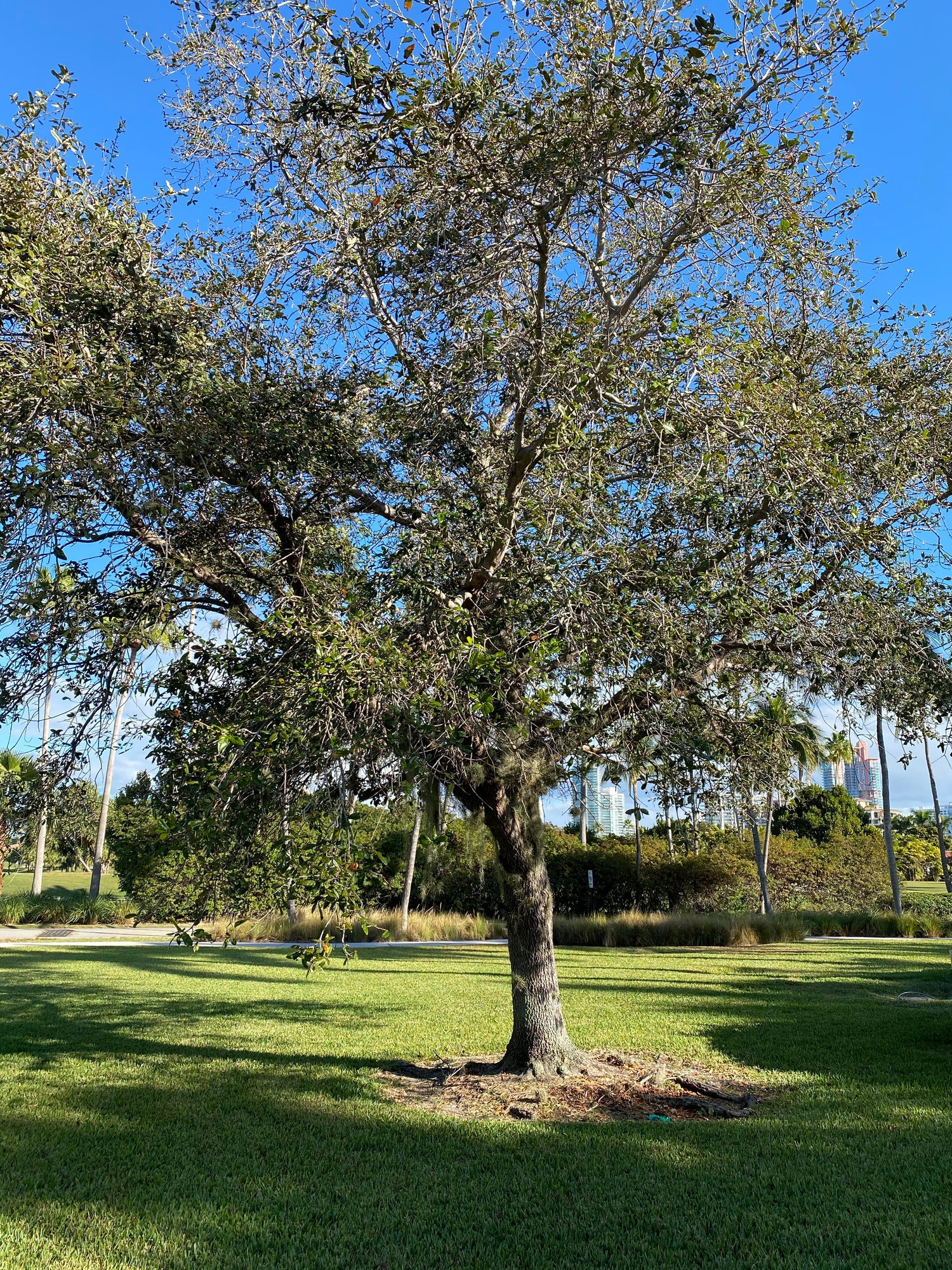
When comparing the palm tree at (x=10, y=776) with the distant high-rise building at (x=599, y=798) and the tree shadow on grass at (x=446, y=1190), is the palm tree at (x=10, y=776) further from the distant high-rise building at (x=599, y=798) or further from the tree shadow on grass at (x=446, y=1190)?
the distant high-rise building at (x=599, y=798)

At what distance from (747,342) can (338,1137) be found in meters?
6.10

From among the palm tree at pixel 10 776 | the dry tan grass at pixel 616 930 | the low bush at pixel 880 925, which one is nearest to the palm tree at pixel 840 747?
the palm tree at pixel 10 776

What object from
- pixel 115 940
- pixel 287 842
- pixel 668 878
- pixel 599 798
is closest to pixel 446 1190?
pixel 287 842

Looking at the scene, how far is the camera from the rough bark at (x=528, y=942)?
770 centimetres

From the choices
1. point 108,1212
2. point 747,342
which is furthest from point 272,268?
point 108,1212

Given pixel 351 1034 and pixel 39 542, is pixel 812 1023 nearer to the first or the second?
pixel 351 1034

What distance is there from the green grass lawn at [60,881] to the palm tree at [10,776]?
106 ft

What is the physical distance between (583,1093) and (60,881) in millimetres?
57129

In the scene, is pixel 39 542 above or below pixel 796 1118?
above

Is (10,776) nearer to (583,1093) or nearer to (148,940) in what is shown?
(583,1093)

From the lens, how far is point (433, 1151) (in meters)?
5.89

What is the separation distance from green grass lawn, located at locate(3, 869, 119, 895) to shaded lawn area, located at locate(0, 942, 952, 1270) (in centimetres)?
2966

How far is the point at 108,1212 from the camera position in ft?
15.8

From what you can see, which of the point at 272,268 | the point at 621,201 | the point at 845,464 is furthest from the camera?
Result: the point at 272,268
